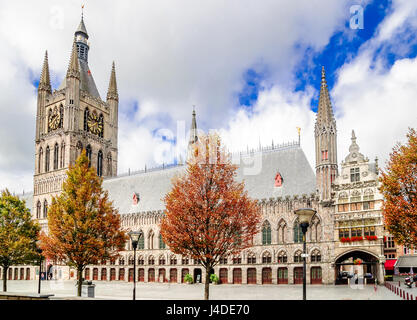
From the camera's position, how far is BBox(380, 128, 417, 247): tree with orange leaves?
25516 millimetres

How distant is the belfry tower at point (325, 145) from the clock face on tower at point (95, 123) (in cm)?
4594

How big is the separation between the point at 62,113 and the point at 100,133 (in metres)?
8.34

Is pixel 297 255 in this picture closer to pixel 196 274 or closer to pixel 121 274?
pixel 196 274

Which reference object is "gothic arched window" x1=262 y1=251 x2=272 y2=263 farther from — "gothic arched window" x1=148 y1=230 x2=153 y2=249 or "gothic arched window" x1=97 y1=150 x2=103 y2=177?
"gothic arched window" x1=97 y1=150 x2=103 y2=177

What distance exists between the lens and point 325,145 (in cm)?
5228

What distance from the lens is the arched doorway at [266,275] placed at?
5325 centimetres

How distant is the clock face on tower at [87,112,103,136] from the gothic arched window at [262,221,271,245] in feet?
140

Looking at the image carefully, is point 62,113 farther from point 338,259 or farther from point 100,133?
point 338,259

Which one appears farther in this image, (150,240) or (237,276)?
(150,240)

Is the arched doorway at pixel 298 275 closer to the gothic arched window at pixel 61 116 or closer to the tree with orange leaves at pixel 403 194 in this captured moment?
the tree with orange leaves at pixel 403 194

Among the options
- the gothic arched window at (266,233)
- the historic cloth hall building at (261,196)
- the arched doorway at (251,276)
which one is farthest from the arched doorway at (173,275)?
the gothic arched window at (266,233)

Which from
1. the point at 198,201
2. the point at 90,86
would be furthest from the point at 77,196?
the point at 90,86

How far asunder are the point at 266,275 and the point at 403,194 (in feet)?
99.2

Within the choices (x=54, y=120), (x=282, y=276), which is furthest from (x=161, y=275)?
(x=54, y=120)
